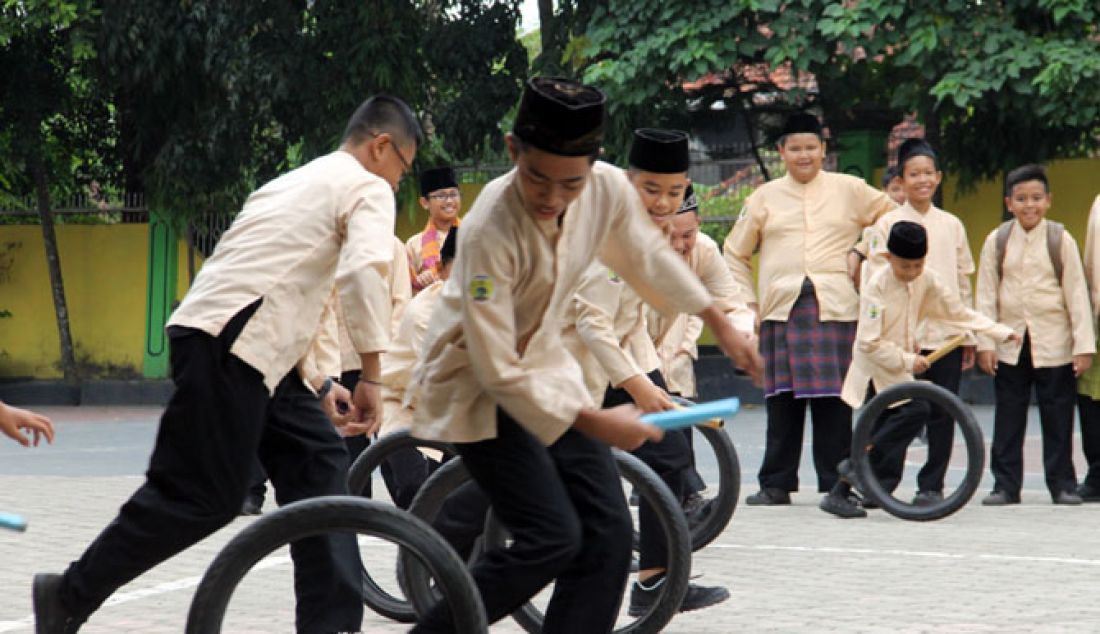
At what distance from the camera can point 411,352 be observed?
27.4ft

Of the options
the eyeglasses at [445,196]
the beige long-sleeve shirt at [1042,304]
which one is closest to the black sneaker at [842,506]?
the beige long-sleeve shirt at [1042,304]

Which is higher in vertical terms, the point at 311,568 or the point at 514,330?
the point at 514,330

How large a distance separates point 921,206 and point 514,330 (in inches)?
266

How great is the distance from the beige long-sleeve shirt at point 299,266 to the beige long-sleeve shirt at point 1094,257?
604 centimetres

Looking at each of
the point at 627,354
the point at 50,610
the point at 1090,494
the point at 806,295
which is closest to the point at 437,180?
the point at 806,295

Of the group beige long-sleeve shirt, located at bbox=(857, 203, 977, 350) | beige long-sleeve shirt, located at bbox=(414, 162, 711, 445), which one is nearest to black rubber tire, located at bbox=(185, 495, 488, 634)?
beige long-sleeve shirt, located at bbox=(414, 162, 711, 445)

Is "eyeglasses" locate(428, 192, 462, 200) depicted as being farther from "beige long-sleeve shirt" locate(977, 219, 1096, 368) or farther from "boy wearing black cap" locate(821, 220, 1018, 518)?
"beige long-sleeve shirt" locate(977, 219, 1096, 368)

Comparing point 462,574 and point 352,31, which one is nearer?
point 462,574

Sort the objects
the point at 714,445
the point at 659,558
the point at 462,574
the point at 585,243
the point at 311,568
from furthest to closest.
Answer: the point at 714,445
the point at 659,558
the point at 311,568
the point at 585,243
the point at 462,574

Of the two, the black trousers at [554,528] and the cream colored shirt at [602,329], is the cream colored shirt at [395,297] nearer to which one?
the cream colored shirt at [602,329]

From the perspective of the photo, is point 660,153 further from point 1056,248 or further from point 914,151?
point 1056,248

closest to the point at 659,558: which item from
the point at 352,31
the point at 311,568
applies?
the point at 311,568

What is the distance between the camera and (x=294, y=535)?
446 cm

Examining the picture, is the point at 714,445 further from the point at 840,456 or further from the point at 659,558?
the point at 840,456
